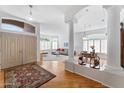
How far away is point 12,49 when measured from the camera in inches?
241

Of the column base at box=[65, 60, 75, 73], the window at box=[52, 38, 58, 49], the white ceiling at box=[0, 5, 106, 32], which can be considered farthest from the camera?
the window at box=[52, 38, 58, 49]

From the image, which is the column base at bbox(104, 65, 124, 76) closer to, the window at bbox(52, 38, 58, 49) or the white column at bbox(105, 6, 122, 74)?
the white column at bbox(105, 6, 122, 74)

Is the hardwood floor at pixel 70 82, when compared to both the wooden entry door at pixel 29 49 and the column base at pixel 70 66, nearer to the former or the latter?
the column base at pixel 70 66

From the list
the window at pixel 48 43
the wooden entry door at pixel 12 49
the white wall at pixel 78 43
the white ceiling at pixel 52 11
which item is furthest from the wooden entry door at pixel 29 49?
the window at pixel 48 43

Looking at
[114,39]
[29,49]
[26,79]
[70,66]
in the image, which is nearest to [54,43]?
[29,49]

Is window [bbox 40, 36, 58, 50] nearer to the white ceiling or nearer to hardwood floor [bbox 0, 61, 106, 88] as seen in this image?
the white ceiling

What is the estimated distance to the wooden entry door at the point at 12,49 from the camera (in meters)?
5.75

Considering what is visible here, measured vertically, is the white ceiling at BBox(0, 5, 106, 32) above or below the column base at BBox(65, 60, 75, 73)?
above

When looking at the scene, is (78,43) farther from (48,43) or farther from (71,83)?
(71,83)

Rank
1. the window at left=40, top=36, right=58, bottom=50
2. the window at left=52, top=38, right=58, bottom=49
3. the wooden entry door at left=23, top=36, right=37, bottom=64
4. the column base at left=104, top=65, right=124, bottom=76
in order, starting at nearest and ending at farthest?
the column base at left=104, top=65, right=124, bottom=76 < the wooden entry door at left=23, top=36, right=37, bottom=64 < the window at left=40, top=36, right=58, bottom=50 < the window at left=52, top=38, right=58, bottom=49

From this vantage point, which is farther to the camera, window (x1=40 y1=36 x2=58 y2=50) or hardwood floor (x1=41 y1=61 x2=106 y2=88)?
window (x1=40 y1=36 x2=58 y2=50)

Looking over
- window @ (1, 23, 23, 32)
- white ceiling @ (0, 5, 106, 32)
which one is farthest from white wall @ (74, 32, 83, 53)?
window @ (1, 23, 23, 32)

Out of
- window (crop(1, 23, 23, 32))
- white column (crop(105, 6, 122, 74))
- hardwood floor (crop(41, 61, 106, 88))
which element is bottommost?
hardwood floor (crop(41, 61, 106, 88))

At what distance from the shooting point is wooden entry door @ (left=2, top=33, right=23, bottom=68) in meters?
5.75
